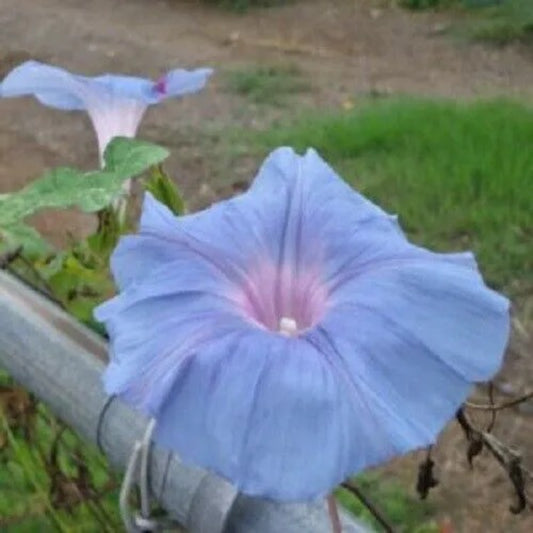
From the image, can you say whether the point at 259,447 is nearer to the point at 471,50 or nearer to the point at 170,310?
the point at 170,310

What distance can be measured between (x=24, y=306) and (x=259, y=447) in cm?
53

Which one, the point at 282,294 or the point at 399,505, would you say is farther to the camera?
the point at 399,505

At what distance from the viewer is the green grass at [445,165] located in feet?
12.2

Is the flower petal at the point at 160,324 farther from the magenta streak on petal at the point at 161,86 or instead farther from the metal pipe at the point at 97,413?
the magenta streak on petal at the point at 161,86

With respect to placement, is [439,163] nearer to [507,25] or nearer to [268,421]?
[507,25]

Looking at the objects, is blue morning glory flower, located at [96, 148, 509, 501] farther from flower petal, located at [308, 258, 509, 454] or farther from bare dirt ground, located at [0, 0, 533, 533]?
bare dirt ground, located at [0, 0, 533, 533]

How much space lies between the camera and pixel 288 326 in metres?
0.76

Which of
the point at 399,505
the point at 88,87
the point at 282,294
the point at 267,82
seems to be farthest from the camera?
the point at 267,82

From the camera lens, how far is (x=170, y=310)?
72 centimetres

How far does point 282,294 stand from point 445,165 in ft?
10.9

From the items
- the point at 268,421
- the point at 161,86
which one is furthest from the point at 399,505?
the point at 268,421

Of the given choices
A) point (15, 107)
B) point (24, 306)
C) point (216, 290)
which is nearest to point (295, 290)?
point (216, 290)

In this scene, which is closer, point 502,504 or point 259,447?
point 259,447

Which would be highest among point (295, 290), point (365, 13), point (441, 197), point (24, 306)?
point (295, 290)
